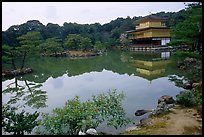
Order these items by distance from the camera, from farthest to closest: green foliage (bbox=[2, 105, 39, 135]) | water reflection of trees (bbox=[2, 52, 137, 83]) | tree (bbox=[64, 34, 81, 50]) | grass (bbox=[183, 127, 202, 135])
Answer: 1. tree (bbox=[64, 34, 81, 50])
2. water reflection of trees (bbox=[2, 52, 137, 83])
3. green foliage (bbox=[2, 105, 39, 135])
4. grass (bbox=[183, 127, 202, 135])

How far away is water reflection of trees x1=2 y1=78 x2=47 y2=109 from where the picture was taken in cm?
770

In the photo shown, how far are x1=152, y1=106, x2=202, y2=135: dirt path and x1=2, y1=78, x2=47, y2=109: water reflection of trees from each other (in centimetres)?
418

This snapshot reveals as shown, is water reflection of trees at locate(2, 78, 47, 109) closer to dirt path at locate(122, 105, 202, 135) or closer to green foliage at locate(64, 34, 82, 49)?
dirt path at locate(122, 105, 202, 135)

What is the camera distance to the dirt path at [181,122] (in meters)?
4.22

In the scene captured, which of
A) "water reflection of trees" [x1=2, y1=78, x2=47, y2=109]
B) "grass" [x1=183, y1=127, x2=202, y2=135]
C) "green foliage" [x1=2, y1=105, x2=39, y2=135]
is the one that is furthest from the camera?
"water reflection of trees" [x1=2, y1=78, x2=47, y2=109]

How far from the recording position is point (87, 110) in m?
4.29

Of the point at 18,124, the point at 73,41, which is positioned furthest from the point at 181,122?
the point at 73,41

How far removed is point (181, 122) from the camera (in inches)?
185

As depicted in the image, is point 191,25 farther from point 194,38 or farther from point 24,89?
point 24,89

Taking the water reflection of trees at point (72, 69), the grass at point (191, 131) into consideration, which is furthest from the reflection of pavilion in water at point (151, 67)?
the grass at point (191, 131)

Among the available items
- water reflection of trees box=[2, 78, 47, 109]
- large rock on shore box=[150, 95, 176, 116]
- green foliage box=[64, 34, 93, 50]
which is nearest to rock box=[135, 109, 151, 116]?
large rock on shore box=[150, 95, 176, 116]

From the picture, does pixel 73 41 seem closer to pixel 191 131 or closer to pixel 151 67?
pixel 151 67

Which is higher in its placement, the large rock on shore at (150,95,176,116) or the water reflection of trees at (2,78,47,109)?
the large rock on shore at (150,95,176,116)

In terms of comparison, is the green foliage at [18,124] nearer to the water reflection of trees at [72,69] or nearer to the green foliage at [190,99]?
the green foliage at [190,99]
